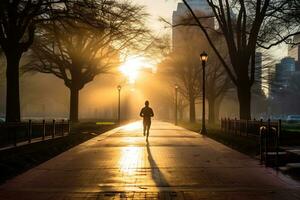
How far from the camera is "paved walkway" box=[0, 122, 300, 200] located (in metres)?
11.0

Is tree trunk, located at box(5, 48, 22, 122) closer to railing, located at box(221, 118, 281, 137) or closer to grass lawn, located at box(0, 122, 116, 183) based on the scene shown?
grass lawn, located at box(0, 122, 116, 183)

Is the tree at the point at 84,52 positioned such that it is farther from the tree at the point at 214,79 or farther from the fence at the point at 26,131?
the fence at the point at 26,131

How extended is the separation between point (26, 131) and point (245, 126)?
43.6ft

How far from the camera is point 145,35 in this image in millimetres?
46906

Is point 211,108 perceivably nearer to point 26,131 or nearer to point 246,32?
point 246,32

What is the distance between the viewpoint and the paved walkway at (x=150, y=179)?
10969 millimetres

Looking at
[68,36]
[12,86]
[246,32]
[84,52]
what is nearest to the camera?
Answer: [12,86]

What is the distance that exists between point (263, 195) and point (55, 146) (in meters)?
13.1

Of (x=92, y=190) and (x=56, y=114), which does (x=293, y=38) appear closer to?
(x=92, y=190)

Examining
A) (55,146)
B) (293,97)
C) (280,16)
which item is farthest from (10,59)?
(293,97)

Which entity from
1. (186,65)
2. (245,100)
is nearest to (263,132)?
(245,100)

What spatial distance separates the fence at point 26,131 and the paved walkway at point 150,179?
1.51 metres

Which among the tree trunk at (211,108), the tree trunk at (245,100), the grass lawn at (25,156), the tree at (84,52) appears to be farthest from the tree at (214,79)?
the grass lawn at (25,156)

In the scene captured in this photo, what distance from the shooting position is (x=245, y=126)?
1182 inches
